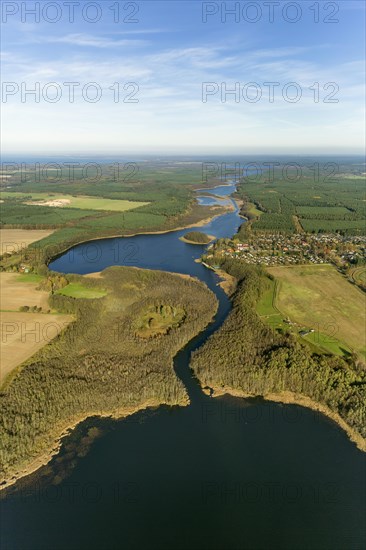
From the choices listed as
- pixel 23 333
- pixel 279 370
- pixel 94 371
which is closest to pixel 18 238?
pixel 23 333

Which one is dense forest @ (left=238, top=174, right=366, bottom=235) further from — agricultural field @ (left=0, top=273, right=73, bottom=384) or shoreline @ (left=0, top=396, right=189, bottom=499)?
shoreline @ (left=0, top=396, right=189, bottom=499)

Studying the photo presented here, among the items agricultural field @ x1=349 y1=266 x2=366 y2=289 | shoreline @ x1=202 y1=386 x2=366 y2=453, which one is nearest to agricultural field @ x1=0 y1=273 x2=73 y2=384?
shoreline @ x1=202 y1=386 x2=366 y2=453

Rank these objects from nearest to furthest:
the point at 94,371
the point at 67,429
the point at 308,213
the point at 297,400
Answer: the point at 67,429
the point at 297,400
the point at 94,371
the point at 308,213

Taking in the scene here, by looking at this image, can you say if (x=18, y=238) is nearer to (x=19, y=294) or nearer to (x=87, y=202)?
(x=19, y=294)

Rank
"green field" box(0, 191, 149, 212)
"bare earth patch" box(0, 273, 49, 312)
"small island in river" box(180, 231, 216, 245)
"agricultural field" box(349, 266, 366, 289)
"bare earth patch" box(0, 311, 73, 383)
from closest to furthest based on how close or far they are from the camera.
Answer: "bare earth patch" box(0, 311, 73, 383) < "bare earth patch" box(0, 273, 49, 312) < "agricultural field" box(349, 266, 366, 289) < "small island in river" box(180, 231, 216, 245) < "green field" box(0, 191, 149, 212)

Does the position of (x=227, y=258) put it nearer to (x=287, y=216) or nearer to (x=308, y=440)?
(x=308, y=440)

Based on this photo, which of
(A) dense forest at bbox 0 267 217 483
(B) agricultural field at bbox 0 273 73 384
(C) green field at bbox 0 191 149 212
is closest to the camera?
(A) dense forest at bbox 0 267 217 483

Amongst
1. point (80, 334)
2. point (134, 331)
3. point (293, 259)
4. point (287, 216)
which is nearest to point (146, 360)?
point (134, 331)

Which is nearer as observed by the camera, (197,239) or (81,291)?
(81,291)
